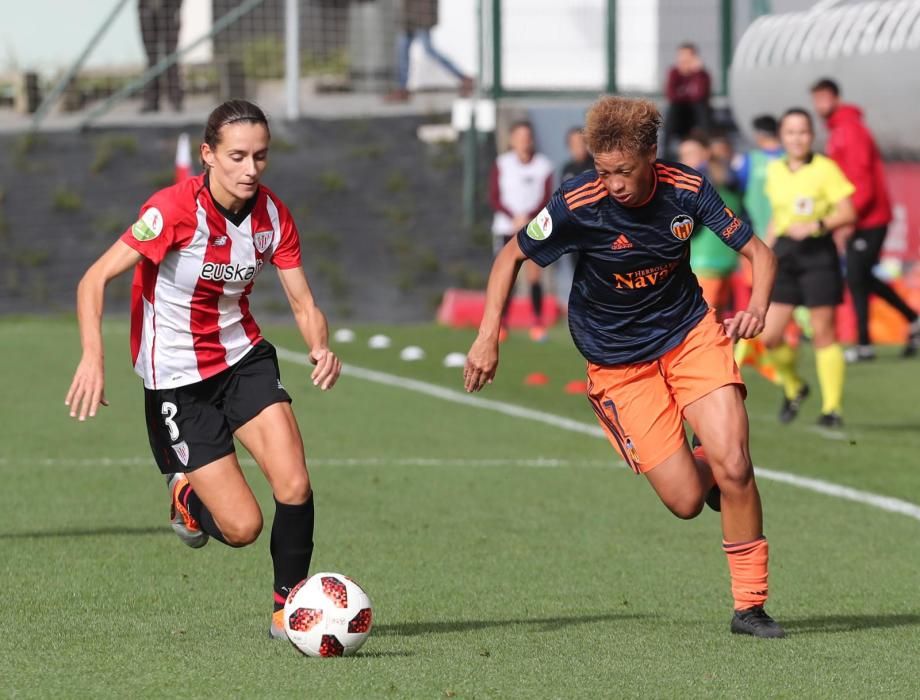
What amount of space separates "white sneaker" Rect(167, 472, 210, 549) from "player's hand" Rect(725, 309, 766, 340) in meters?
2.10

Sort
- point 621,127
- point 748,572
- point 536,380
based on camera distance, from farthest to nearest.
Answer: point 536,380, point 748,572, point 621,127

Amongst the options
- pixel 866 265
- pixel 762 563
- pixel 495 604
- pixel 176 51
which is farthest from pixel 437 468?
pixel 176 51

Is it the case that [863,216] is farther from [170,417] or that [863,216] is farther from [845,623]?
[170,417]

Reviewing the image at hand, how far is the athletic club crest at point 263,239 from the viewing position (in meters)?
6.38

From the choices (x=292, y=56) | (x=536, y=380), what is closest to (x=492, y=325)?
(x=536, y=380)

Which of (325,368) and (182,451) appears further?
(182,451)

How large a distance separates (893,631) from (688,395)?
1061mm

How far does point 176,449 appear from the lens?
6.52m

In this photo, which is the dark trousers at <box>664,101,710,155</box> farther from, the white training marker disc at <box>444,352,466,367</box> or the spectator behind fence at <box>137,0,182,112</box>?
the spectator behind fence at <box>137,0,182,112</box>

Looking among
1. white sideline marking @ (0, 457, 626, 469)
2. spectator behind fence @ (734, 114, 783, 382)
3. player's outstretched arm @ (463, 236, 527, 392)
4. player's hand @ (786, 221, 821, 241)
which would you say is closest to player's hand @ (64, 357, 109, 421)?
player's outstretched arm @ (463, 236, 527, 392)

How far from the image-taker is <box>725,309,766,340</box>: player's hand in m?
6.26

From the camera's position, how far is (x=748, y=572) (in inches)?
249

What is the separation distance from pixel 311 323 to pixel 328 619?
46.5 inches

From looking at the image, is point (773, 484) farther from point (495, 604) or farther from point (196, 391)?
point (196, 391)
